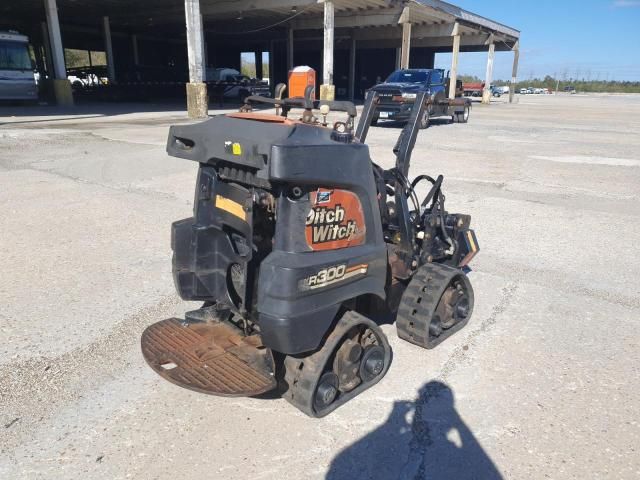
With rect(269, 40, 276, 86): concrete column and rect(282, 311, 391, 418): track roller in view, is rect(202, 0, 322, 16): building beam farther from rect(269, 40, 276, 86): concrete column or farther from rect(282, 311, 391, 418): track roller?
rect(282, 311, 391, 418): track roller

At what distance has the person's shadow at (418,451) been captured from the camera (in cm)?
231

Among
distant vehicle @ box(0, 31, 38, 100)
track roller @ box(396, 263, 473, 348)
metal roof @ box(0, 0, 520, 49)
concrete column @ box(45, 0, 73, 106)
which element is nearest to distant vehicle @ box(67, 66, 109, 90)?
metal roof @ box(0, 0, 520, 49)

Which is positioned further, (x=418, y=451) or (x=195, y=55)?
(x=195, y=55)

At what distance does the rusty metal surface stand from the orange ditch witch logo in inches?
27.3

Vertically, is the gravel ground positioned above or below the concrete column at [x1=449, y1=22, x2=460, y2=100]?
below

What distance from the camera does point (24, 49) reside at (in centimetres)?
2256

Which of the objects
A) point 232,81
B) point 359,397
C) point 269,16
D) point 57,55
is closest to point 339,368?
point 359,397

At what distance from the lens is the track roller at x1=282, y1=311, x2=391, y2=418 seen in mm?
2521

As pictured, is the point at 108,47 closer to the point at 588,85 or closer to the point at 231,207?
the point at 231,207

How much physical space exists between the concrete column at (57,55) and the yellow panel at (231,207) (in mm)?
23791

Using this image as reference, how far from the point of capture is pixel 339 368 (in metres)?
2.70

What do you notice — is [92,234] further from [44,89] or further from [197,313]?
[44,89]

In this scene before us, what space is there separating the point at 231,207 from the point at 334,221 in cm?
63

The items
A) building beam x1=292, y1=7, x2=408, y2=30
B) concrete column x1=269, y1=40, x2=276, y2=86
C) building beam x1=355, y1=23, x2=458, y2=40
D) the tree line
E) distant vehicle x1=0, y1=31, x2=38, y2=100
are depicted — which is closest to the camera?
distant vehicle x1=0, y1=31, x2=38, y2=100
